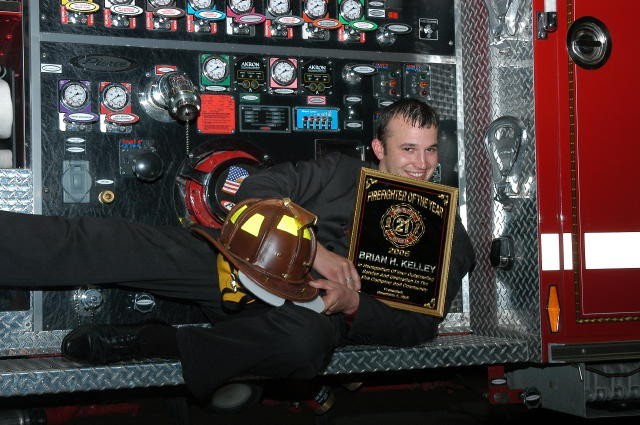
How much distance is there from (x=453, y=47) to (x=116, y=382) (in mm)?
2817

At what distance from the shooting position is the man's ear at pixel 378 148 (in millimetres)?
4531

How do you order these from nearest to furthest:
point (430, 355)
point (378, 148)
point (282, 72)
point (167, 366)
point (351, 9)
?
point (167, 366)
point (430, 355)
point (378, 148)
point (282, 72)
point (351, 9)

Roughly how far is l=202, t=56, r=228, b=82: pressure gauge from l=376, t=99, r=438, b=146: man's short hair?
91 cm

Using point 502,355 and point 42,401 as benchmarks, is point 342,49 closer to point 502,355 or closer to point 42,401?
point 502,355

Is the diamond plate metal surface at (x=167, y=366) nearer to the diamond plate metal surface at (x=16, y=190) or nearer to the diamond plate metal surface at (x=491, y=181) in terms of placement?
the diamond plate metal surface at (x=491, y=181)

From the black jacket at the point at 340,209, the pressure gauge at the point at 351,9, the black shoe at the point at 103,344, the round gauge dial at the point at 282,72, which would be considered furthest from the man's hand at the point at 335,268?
the pressure gauge at the point at 351,9

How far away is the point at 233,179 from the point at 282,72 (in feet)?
2.24

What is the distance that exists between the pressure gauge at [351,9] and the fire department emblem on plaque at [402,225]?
123 centimetres

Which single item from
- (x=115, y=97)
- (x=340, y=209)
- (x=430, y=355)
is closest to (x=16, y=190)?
(x=115, y=97)

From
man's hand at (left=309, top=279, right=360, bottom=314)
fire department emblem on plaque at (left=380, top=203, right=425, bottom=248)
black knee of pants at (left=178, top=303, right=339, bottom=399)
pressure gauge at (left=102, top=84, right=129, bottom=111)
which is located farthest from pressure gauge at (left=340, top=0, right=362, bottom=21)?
black knee of pants at (left=178, top=303, right=339, bottom=399)

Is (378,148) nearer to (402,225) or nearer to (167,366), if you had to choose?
(402,225)

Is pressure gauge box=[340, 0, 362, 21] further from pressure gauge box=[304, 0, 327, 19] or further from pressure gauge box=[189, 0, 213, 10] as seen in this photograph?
pressure gauge box=[189, 0, 213, 10]

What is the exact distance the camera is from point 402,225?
4320 millimetres

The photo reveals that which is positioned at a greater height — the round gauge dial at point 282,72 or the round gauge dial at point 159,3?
the round gauge dial at point 159,3
